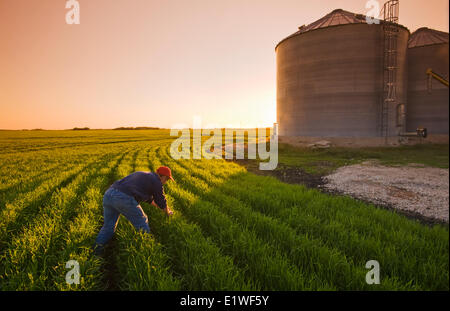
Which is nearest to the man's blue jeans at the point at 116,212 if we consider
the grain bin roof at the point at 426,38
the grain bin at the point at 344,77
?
the grain bin at the point at 344,77

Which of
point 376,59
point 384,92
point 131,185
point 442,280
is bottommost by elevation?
point 442,280

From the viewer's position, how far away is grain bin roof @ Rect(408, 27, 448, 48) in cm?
1784

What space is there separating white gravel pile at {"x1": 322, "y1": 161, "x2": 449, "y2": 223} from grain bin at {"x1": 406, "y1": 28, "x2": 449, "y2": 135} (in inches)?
467

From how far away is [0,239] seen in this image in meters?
3.09

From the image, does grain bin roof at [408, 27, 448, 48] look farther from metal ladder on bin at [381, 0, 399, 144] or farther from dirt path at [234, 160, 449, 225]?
dirt path at [234, 160, 449, 225]

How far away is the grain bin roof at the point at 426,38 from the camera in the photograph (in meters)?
17.8

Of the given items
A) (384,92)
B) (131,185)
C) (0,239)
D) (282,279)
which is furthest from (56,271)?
(384,92)

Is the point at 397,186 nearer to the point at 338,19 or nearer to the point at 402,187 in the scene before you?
the point at 402,187

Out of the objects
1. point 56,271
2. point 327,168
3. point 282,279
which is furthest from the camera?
point 327,168

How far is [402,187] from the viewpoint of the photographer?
6.55 meters

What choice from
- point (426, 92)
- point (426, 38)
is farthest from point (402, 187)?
point (426, 38)

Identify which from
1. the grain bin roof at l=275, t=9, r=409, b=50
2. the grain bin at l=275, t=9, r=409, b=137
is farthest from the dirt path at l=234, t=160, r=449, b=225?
the grain bin roof at l=275, t=9, r=409, b=50
